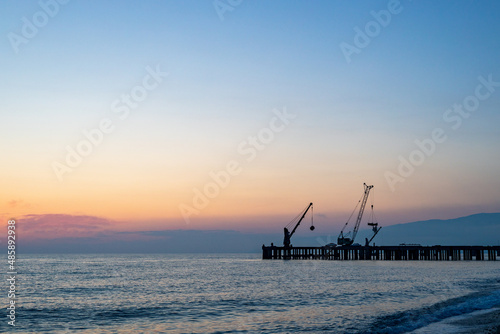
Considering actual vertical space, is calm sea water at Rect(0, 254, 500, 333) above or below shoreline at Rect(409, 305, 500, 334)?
below

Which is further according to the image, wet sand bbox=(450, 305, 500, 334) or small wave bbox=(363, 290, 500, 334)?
small wave bbox=(363, 290, 500, 334)

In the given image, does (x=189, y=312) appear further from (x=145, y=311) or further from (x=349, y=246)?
(x=349, y=246)

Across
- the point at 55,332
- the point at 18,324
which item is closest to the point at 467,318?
the point at 55,332

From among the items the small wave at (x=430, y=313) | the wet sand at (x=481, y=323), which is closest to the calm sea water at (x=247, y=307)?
the small wave at (x=430, y=313)

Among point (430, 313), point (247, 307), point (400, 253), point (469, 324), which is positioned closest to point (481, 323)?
point (469, 324)

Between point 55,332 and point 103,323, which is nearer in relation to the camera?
point 55,332

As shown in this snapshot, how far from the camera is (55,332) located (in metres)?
29.6

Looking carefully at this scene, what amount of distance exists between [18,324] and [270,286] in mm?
32524

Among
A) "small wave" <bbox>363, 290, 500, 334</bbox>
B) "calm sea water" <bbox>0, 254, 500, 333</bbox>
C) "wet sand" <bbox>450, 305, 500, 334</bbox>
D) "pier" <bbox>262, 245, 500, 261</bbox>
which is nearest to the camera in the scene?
"wet sand" <bbox>450, 305, 500, 334</bbox>

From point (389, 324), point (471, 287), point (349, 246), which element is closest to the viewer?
point (389, 324)

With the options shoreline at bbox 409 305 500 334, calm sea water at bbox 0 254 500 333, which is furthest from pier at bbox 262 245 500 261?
shoreline at bbox 409 305 500 334

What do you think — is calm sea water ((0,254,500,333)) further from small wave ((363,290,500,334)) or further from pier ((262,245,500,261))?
pier ((262,245,500,261))

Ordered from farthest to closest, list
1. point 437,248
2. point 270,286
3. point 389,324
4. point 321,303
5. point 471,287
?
point 437,248
point 270,286
point 471,287
point 321,303
point 389,324

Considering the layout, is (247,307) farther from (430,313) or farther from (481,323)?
(481,323)
